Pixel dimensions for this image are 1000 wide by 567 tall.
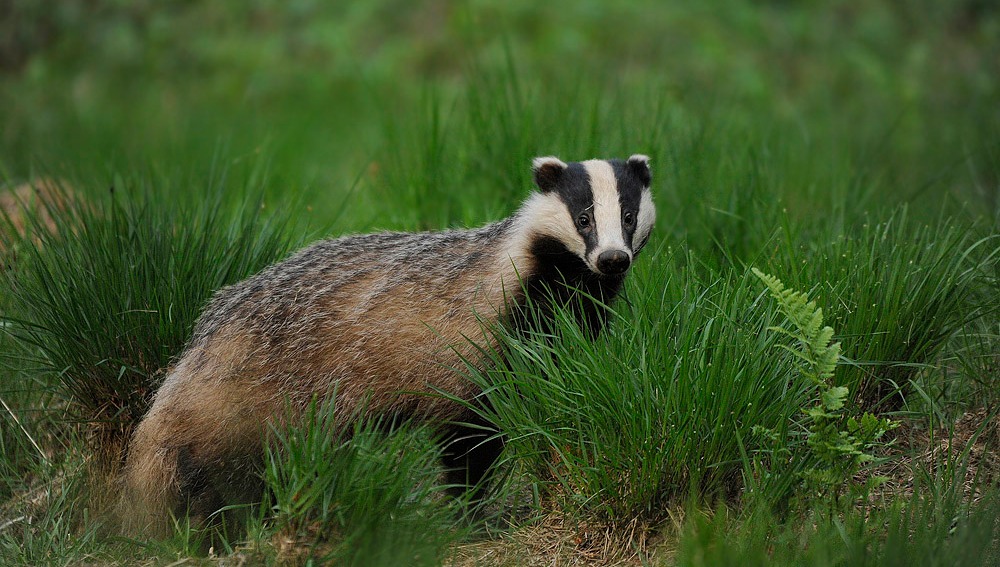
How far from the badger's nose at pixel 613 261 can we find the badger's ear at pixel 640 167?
20.5 inches

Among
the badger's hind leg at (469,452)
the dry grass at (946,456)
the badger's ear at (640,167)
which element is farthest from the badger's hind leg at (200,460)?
the dry grass at (946,456)

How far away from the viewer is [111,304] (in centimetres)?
408

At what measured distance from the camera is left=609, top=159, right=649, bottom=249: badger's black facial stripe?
12.5ft

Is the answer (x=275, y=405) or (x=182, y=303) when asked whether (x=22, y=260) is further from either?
(x=275, y=405)

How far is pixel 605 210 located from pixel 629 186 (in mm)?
220

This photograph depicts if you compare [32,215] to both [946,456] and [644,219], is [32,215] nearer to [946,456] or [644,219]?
[644,219]

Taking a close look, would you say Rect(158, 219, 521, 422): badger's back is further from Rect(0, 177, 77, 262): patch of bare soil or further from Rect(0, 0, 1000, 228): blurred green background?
Rect(0, 0, 1000, 228): blurred green background

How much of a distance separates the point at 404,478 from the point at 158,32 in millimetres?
10081

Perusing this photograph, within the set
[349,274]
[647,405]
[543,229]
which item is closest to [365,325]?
[349,274]

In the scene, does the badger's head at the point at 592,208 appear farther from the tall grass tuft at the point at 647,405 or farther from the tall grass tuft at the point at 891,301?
the tall grass tuft at the point at 891,301

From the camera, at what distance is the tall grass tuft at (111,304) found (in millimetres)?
4055

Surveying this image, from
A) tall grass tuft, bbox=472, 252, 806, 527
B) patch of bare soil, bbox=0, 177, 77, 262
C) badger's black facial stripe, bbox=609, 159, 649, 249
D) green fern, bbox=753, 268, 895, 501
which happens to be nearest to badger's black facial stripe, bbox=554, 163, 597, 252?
badger's black facial stripe, bbox=609, 159, 649, 249

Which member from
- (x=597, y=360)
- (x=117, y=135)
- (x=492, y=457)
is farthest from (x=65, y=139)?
(x=597, y=360)

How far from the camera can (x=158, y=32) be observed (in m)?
12.0
